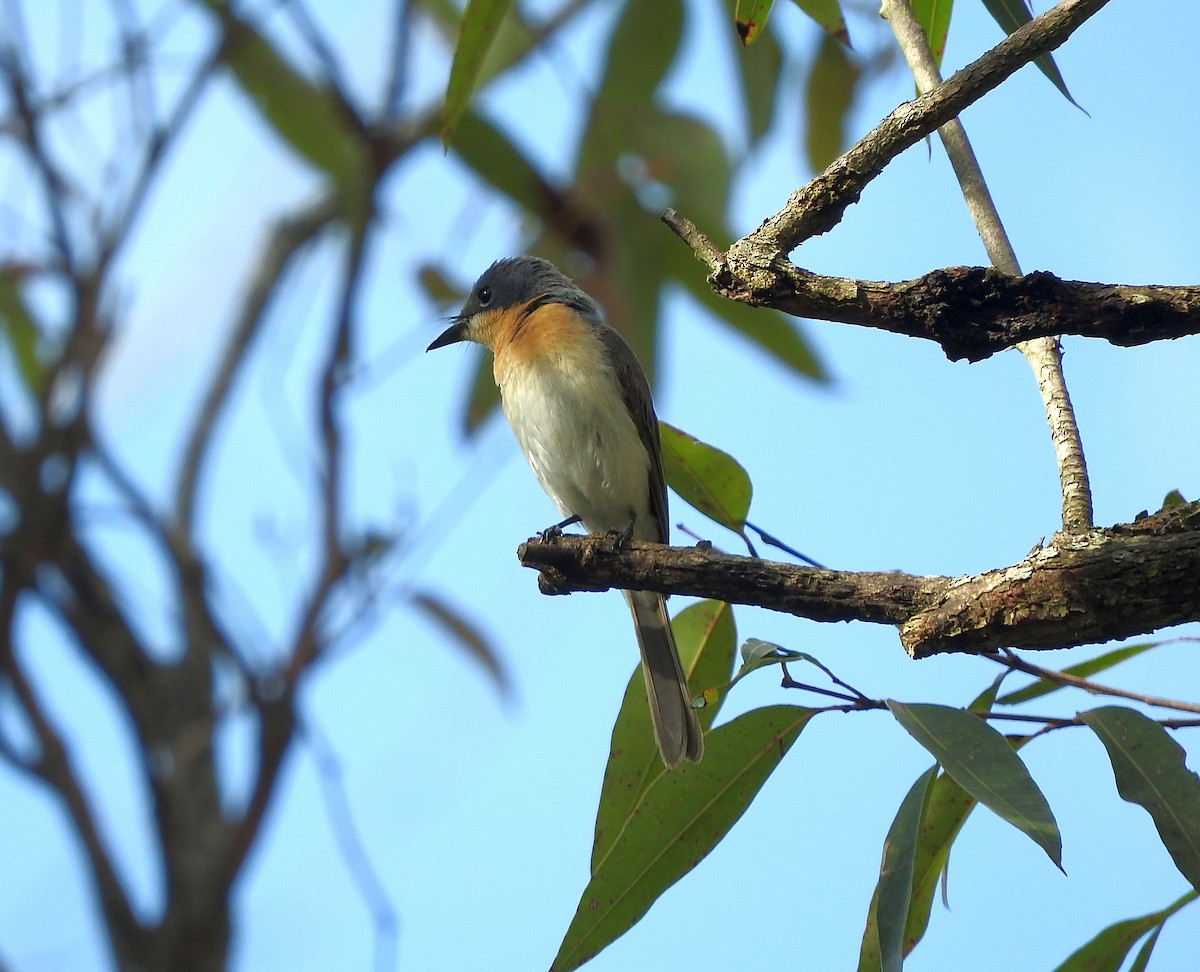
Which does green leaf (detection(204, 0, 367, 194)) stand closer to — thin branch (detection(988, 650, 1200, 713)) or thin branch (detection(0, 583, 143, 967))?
thin branch (detection(0, 583, 143, 967))

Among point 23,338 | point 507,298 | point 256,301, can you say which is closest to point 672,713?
point 507,298

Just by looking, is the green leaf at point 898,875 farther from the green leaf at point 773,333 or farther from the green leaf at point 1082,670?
the green leaf at point 773,333

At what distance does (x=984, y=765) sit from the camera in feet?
5.76

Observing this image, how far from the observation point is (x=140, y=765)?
6.14 meters

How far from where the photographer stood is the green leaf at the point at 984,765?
5.39 ft

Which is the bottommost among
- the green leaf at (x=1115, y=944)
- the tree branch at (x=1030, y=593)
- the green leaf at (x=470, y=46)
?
the green leaf at (x=1115, y=944)

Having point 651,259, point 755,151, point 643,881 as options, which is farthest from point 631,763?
point 651,259

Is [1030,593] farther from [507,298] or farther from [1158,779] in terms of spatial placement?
[507,298]

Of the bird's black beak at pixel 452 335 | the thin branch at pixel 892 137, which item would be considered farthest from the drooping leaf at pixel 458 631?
the thin branch at pixel 892 137

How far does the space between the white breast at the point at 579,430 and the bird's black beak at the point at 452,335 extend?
67 centimetres

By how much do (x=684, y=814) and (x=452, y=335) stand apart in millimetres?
2568

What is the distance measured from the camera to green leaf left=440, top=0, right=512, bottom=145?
2305mm

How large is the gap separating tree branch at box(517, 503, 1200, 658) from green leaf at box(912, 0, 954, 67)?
3.79ft

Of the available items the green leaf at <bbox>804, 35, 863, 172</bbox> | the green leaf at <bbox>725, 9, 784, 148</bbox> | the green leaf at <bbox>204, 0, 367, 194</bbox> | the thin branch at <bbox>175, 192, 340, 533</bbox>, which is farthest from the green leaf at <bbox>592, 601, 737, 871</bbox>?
the thin branch at <bbox>175, 192, 340, 533</bbox>
